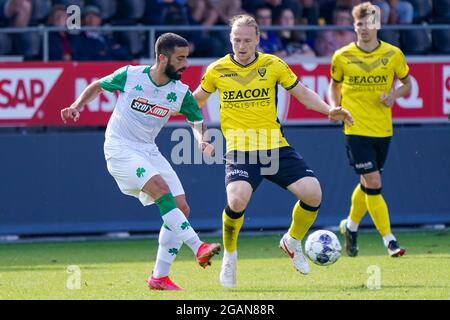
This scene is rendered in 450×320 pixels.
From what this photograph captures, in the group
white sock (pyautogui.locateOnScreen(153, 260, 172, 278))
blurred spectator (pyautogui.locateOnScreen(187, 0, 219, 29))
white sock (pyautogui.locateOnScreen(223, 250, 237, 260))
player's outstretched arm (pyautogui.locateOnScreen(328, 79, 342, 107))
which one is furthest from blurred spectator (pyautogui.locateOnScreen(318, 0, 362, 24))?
white sock (pyautogui.locateOnScreen(153, 260, 172, 278))

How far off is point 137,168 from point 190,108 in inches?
31.2

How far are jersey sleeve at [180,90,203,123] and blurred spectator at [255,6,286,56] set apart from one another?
5.39 metres

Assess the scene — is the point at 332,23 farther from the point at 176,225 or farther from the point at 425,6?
the point at 176,225

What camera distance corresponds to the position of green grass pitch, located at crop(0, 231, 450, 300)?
954 cm

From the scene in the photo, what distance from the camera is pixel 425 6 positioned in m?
17.4

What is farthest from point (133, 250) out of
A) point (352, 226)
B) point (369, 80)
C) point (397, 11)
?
point (397, 11)

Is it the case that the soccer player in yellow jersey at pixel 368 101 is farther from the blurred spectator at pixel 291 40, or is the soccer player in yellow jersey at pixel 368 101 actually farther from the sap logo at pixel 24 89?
the sap logo at pixel 24 89

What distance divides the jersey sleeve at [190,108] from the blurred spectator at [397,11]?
7.30 m

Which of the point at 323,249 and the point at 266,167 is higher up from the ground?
the point at 266,167

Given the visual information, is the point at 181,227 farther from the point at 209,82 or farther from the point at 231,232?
the point at 209,82

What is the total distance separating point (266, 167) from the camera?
1041 centimetres

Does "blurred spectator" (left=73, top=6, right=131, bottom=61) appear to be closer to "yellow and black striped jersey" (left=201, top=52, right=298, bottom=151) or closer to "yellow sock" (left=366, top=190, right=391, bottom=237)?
"yellow sock" (left=366, top=190, right=391, bottom=237)

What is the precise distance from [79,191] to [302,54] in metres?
3.43
